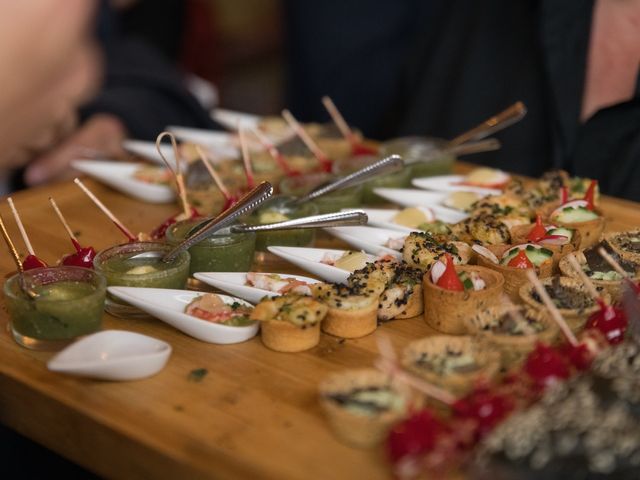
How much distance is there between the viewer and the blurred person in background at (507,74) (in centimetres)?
302

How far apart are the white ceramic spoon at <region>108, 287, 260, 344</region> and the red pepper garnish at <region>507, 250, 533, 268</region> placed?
636mm

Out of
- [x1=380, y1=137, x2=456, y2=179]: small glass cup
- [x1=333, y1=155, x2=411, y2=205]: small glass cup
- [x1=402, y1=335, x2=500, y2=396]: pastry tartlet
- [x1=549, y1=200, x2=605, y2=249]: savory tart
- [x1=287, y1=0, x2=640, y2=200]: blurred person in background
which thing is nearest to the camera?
[x1=402, y1=335, x2=500, y2=396]: pastry tartlet

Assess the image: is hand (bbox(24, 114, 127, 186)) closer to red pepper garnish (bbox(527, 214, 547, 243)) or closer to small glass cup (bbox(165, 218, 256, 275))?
small glass cup (bbox(165, 218, 256, 275))

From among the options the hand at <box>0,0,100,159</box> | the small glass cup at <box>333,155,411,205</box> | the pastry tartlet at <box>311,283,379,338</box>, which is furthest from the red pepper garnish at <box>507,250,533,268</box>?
the hand at <box>0,0,100,159</box>

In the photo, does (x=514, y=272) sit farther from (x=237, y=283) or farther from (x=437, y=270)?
(x=237, y=283)

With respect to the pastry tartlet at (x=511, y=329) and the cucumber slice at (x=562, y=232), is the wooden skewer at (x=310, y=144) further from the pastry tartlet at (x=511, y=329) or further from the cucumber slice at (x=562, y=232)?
the pastry tartlet at (x=511, y=329)

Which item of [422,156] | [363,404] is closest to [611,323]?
[363,404]

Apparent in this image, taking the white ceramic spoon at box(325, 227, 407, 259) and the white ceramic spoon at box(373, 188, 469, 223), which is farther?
the white ceramic spoon at box(373, 188, 469, 223)

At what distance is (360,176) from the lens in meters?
2.41

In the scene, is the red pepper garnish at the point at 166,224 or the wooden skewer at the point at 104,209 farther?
the red pepper garnish at the point at 166,224

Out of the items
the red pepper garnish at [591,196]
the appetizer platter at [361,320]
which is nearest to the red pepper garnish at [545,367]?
the appetizer platter at [361,320]

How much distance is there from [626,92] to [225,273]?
1.79 metres

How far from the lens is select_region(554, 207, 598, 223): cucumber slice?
7.72 feet

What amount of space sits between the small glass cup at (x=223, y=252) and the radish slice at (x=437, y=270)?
1.58 ft
